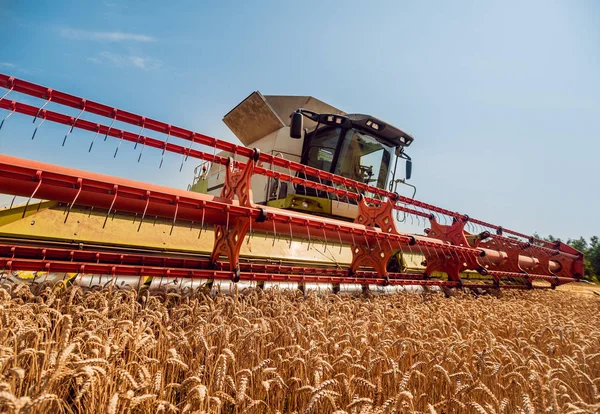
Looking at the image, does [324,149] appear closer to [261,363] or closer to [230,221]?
[230,221]

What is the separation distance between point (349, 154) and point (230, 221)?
10.8 ft

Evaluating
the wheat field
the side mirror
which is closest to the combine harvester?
the side mirror

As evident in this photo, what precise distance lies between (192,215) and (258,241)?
5.14 ft

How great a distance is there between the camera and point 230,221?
3.19 metres

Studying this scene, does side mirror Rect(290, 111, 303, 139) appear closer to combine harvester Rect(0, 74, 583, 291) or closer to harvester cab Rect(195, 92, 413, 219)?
combine harvester Rect(0, 74, 583, 291)

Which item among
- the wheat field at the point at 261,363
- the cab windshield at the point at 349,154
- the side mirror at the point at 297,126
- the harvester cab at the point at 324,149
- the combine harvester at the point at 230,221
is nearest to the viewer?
the wheat field at the point at 261,363

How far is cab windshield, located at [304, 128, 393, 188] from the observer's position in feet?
18.8

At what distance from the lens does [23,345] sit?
1324 mm

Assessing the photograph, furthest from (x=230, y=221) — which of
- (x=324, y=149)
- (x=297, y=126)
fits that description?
(x=324, y=149)

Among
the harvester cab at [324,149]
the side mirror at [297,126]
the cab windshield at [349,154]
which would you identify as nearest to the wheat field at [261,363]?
the side mirror at [297,126]

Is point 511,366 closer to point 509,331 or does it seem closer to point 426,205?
point 509,331

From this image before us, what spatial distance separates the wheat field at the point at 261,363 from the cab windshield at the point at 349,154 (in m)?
3.64

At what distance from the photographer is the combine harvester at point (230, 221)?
7.39 feet

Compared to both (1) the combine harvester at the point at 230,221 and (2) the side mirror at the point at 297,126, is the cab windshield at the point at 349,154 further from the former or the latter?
(2) the side mirror at the point at 297,126
